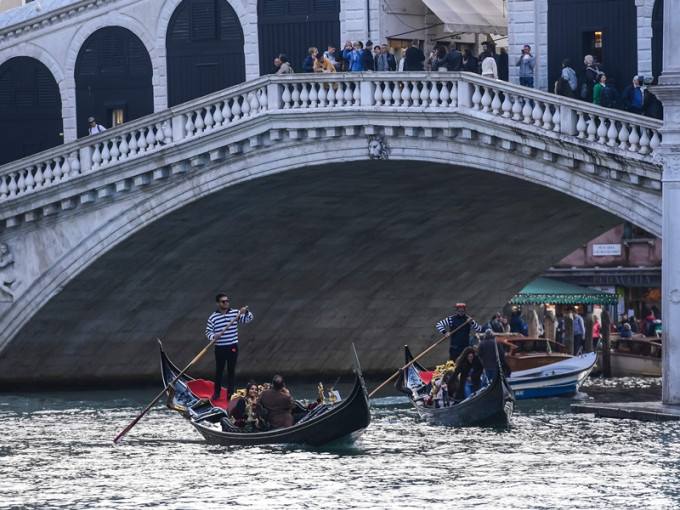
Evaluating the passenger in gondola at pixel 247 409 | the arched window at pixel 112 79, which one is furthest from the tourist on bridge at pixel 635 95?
the arched window at pixel 112 79

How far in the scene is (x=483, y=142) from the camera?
90.8 feet

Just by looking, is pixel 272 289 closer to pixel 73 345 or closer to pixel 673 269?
pixel 73 345

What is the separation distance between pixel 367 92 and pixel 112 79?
7.10m

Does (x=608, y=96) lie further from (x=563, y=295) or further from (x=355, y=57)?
(x=563, y=295)

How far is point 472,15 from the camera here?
30891mm

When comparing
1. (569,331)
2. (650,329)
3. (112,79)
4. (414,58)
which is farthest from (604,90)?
(650,329)

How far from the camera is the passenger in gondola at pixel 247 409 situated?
24.4 m

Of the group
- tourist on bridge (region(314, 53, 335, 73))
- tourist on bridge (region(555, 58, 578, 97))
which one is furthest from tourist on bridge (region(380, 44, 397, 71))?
tourist on bridge (region(555, 58, 578, 97))

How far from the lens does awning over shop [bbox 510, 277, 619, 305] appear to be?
46.4 metres

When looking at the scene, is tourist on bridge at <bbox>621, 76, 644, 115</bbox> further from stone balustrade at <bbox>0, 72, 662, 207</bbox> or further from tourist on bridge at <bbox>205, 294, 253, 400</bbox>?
tourist on bridge at <bbox>205, 294, 253, 400</bbox>

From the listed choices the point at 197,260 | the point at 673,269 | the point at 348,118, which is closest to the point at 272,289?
the point at 197,260

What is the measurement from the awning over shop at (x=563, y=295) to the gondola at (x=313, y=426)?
21939 millimetres

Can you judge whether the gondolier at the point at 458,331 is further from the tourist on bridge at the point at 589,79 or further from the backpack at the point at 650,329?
the backpack at the point at 650,329

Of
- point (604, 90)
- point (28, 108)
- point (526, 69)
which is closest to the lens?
point (604, 90)
